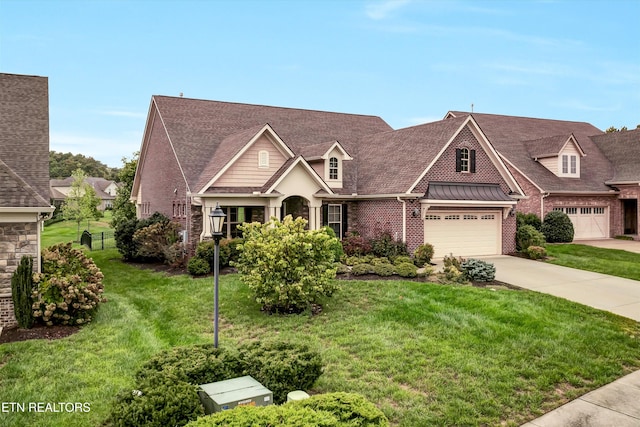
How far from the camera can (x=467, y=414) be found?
6641 millimetres

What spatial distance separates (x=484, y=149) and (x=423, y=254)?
6.35m

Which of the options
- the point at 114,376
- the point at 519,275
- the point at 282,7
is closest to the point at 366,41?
the point at 282,7

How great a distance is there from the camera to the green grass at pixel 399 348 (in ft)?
23.1

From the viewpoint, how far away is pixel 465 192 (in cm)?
2066

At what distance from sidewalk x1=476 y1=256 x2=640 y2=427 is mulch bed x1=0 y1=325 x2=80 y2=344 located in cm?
956

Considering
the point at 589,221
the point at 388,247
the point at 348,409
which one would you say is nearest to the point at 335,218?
the point at 388,247

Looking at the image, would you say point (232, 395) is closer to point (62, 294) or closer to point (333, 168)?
point (62, 294)

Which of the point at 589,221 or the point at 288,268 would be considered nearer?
the point at 288,268

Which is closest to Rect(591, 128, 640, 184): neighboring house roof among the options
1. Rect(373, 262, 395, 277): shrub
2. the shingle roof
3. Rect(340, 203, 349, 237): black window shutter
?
the shingle roof

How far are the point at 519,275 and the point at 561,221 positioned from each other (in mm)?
10529

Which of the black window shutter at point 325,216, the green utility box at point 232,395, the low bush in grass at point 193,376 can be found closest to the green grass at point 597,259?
the black window shutter at point 325,216

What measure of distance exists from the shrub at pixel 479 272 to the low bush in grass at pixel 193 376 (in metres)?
9.93

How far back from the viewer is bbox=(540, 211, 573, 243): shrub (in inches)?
992

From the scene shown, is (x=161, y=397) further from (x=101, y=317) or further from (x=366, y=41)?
(x=366, y=41)
